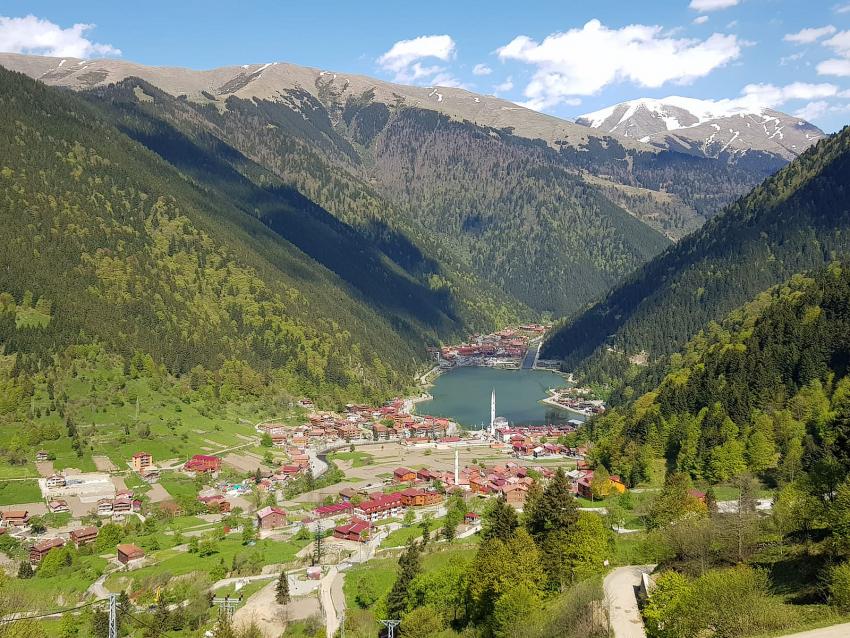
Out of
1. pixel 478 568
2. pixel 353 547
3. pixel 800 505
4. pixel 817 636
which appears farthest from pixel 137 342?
pixel 817 636

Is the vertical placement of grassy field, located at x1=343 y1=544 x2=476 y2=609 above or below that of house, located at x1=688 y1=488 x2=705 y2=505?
below

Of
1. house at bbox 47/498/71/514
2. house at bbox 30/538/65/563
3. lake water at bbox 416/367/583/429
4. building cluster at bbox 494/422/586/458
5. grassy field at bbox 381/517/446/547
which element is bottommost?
lake water at bbox 416/367/583/429

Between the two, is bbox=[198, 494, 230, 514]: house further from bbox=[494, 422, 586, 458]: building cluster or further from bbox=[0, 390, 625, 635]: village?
bbox=[494, 422, 586, 458]: building cluster

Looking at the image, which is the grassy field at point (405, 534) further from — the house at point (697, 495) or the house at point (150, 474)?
the house at point (150, 474)

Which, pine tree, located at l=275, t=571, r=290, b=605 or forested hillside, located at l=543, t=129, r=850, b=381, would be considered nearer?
pine tree, located at l=275, t=571, r=290, b=605

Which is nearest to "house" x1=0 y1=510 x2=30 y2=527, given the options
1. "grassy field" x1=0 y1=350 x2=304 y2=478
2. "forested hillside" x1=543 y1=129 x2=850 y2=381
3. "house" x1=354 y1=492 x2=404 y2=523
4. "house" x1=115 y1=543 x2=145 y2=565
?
"grassy field" x1=0 y1=350 x2=304 y2=478

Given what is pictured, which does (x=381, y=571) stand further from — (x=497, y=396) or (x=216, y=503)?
(x=497, y=396)

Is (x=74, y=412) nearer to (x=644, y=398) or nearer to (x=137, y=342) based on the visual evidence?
(x=137, y=342)
